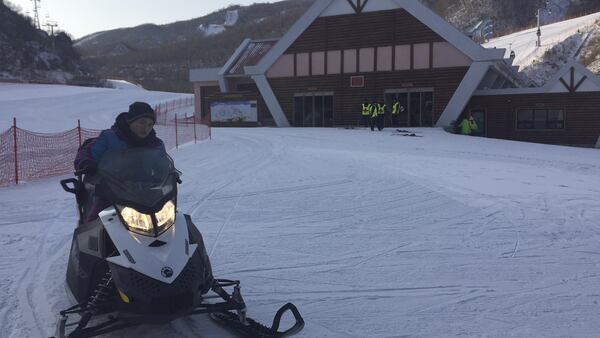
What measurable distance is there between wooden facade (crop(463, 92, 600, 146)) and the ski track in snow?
17.4 m

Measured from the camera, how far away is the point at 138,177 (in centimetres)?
328

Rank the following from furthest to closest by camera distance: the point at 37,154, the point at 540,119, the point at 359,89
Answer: the point at 359,89 → the point at 540,119 → the point at 37,154

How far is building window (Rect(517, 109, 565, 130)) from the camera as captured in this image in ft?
88.9

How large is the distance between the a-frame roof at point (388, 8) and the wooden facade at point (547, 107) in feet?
8.37

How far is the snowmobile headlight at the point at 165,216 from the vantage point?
3164 millimetres

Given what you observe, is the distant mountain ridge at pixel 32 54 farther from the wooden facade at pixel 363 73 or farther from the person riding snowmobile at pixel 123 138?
the person riding snowmobile at pixel 123 138

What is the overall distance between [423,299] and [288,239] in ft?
7.24

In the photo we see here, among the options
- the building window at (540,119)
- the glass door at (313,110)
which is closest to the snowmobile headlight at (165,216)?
the building window at (540,119)

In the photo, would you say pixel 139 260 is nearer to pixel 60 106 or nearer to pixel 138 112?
pixel 138 112

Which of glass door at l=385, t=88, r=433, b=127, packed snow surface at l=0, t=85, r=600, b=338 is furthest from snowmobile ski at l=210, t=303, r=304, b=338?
glass door at l=385, t=88, r=433, b=127

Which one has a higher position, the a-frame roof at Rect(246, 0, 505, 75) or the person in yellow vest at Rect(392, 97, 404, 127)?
the a-frame roof at Rect(246, 0, 505, 75)

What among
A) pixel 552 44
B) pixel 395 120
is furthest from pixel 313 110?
pixel 552 44

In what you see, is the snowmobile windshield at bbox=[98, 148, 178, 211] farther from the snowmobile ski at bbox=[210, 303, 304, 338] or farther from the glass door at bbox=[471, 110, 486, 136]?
the glass door at bbox=[471, 110, 486, 136]

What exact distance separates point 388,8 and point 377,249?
2687 centimetres
